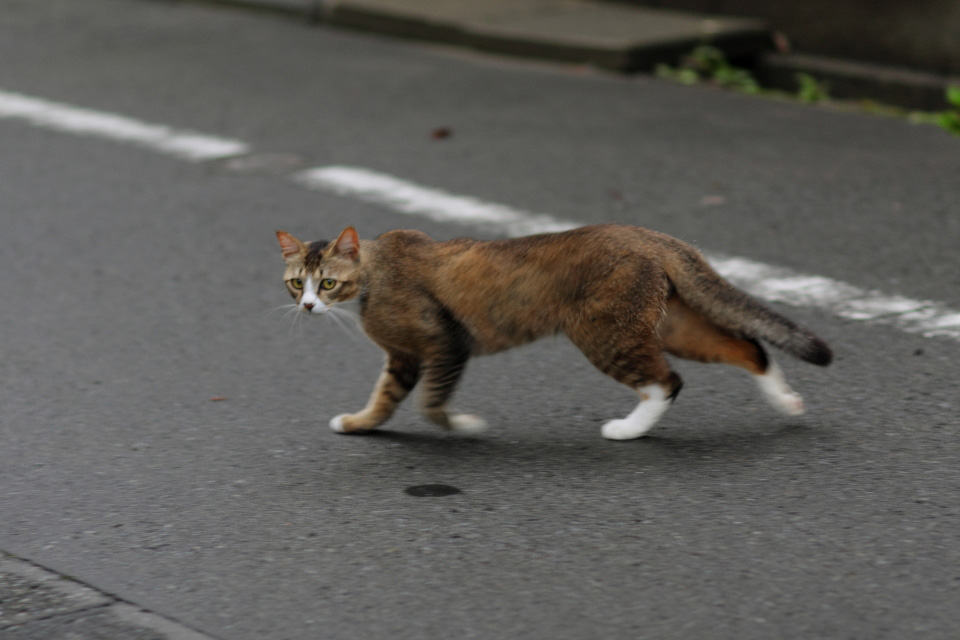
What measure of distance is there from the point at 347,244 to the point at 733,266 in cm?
233

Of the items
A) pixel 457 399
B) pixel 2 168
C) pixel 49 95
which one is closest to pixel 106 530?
pixel 457 399

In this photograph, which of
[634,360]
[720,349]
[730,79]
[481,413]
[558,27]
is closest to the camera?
[634,360]

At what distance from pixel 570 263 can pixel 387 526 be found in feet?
3.28

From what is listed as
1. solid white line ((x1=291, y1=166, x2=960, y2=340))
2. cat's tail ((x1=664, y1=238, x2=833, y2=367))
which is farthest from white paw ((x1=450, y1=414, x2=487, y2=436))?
solid white line ((x1=291, y1=166, x2=960, y2=340))

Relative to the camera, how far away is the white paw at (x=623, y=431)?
13.7ft

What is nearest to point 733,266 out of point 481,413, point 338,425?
point 481,413

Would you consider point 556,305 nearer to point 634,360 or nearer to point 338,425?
point 634,360

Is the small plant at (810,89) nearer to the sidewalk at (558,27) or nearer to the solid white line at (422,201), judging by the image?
the sidewalk at (558,27)

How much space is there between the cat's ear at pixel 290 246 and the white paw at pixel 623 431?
115cm

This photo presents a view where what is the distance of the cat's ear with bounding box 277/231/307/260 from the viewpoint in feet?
13.6

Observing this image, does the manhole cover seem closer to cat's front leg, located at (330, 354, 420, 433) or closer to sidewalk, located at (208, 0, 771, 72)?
cat's front leg, located at (330, 354, 420, 433)

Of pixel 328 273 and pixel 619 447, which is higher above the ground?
pixel 328 273

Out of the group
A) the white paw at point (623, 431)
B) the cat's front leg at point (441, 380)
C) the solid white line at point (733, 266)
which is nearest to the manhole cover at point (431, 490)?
the cat's front leg at point (441, 380)

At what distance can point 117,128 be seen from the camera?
28.0ft
